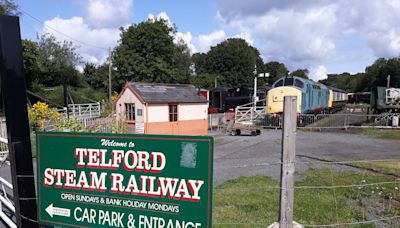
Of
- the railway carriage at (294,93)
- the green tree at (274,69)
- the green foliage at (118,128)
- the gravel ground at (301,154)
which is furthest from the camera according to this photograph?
the green tree at (274,69)

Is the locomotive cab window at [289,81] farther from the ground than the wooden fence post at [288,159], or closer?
farther from the ground

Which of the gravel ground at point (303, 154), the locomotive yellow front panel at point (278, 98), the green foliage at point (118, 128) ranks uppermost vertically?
the locomotive yellow front panel at point (278, 98)

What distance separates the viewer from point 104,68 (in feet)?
205

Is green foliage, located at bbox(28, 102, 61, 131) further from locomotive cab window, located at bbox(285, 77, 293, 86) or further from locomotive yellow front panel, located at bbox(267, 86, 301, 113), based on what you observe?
locomotive cab window, located at bbox(285, 77, 293, 86)

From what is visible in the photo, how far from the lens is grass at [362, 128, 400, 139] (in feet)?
67.3

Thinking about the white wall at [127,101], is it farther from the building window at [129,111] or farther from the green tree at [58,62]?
the green tree at [58,62]

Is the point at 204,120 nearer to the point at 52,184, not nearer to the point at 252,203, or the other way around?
the point at 252,203

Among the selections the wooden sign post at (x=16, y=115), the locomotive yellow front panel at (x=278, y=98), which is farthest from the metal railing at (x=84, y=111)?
the wooden sign post at (x=16, y=115)

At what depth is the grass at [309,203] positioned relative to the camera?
593 cm

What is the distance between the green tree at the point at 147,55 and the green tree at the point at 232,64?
2428 cm

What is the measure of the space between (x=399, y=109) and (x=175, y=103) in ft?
60.5

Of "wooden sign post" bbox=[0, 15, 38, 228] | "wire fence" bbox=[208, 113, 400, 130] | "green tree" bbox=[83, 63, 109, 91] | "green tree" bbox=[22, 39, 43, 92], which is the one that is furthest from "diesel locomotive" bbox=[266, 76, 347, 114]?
"green tree" bbox=[83, 63, 109, 91]

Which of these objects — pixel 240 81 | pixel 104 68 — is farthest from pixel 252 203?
pixel 240 81

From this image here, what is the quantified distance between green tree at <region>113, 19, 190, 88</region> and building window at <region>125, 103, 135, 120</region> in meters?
32.5
